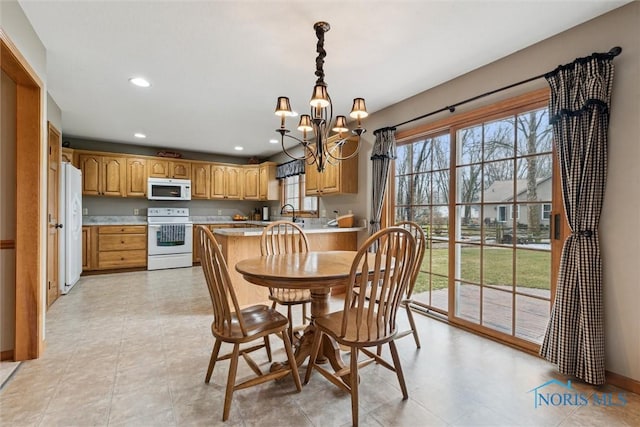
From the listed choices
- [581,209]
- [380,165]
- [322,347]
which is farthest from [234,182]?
[581,209]

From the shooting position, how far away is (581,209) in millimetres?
1999

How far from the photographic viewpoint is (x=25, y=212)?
2.17 metres

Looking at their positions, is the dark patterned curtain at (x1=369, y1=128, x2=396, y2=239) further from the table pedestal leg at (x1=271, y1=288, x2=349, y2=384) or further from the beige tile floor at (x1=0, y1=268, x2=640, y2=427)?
the table pedestal leg at (x1=271, y1=288, x2=349, y2=384)

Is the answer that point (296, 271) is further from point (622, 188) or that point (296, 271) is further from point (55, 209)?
point (55, 209)

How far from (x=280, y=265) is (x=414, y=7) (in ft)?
6.07

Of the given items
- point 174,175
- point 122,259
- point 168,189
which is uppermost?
point 174,175

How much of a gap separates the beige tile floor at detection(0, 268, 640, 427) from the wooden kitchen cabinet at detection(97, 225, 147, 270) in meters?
2.72

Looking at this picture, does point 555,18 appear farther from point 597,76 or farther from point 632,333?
point 632,333

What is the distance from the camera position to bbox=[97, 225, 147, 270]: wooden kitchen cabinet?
518 centimetres

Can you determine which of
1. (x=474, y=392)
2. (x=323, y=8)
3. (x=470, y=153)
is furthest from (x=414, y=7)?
(x=474, y=392)

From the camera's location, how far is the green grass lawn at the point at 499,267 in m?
2.39

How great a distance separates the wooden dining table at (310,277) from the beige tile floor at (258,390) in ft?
0.60

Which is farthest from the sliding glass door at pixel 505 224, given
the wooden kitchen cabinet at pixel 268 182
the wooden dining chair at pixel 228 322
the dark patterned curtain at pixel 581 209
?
the wooden kitchen cabinet at pixel 268 182

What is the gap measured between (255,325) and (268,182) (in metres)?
4.85
